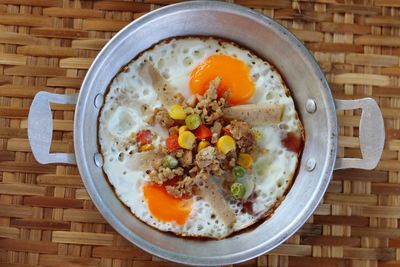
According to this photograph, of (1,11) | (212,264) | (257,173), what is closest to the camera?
(212,264)

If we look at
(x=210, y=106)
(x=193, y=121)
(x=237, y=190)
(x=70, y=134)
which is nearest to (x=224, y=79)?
(x=210, y=106)

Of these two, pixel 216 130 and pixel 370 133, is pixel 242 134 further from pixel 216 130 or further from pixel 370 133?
pixel 370 133

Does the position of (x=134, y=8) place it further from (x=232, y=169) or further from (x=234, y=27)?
(x=232, y=169)

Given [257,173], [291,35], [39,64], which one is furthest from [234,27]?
[39,64]

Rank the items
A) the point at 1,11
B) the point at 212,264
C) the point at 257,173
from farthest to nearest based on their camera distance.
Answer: the point at 1,11 → the point at 257,173 → the point at 212,264

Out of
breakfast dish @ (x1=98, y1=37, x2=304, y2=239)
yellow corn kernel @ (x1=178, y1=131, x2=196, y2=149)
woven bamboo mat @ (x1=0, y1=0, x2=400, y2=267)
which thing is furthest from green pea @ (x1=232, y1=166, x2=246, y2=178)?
woven bamboo mat @ (x1=0, y1=0, x2=400, y2=267)

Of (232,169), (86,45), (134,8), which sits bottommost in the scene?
(232,169)

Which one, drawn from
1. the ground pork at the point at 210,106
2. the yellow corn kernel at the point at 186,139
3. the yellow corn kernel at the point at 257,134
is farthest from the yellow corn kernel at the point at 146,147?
the yellow corn kernel at the point at 257,134
